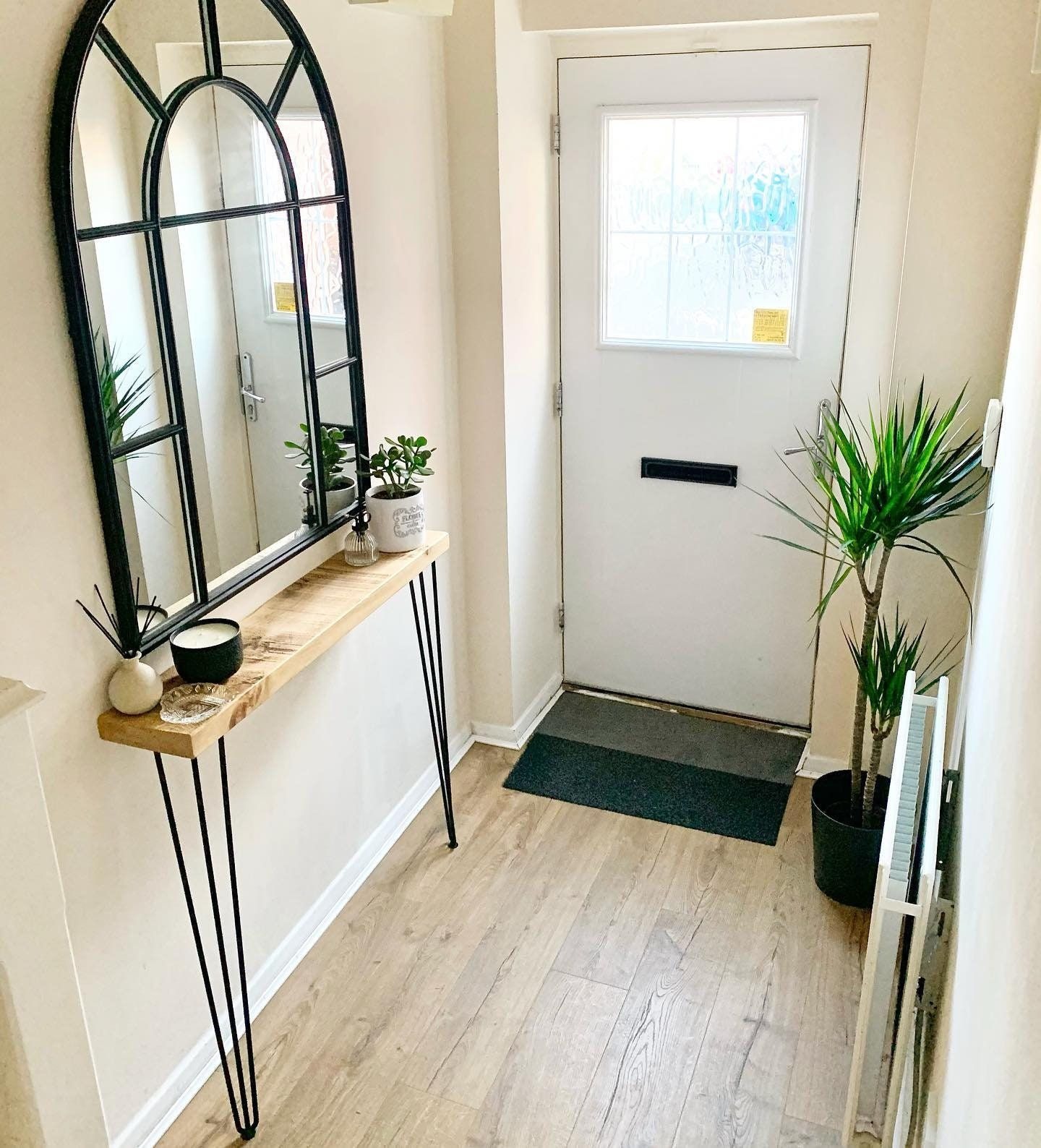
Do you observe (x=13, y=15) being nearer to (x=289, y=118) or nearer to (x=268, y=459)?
(x=289, y=118)

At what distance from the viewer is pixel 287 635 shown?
2.20 metres

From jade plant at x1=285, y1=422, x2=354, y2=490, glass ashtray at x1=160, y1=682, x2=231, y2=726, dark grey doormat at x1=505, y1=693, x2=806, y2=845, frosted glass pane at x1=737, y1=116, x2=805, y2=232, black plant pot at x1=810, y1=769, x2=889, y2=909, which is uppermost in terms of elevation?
frosted glass pane at x1=737, y1=116, x2=805, y2=232

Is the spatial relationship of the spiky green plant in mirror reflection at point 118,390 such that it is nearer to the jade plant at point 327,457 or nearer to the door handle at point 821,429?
the jade plant at point 327,457

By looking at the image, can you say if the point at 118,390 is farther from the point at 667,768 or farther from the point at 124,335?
the point at 667,768

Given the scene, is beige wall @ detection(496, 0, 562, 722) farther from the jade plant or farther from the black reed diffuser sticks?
the black reed diffuser sticks

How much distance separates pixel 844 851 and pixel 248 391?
177 cm

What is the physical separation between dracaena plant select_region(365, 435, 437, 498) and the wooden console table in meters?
0.16

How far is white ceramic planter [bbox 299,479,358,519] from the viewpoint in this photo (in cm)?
244

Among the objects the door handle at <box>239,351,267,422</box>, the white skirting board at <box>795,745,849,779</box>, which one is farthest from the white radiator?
the door handle at <box>239,351,267,422</box>

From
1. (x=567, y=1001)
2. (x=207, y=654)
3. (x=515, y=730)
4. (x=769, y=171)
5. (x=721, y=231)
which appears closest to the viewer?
(x=207, y=654)

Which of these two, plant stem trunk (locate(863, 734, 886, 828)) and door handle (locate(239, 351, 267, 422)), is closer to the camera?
door handle (locate(239, 351, 267, 422))

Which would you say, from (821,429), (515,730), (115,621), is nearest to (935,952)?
(115,621)

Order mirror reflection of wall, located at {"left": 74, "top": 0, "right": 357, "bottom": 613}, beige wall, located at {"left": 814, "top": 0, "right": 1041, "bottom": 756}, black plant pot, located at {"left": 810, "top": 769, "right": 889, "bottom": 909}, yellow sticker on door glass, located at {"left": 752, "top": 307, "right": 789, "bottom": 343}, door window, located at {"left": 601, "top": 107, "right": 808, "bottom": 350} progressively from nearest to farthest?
mirror reflection of wall, located at {"left": 74, "top": 0, "right": 357, "bottom": 613} → beige wall, located at {"left": 814, "top": 0, "right": 1041, "bottom": 756} → black plant pot, located at {"left": 810, "top": 769, "right": 889, "bottom": 909} → door window, located at {"left": 601, "top": 107, "right": 808, "bottom": 350} → yellow sticker on door glass, located at {"left": 752, "top": 307, "right": 789, "bottom": 343}

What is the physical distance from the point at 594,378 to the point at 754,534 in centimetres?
68
